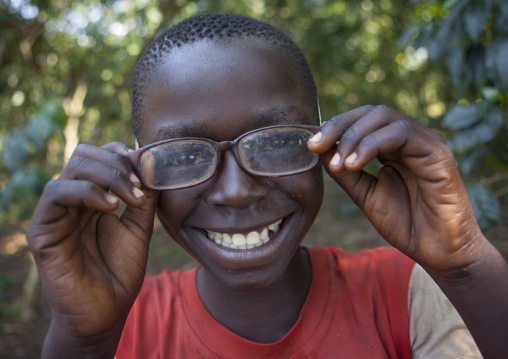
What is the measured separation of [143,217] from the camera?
1.43 m

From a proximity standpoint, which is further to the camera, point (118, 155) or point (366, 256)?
point (366, 256)

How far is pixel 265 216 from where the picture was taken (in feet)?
4.66

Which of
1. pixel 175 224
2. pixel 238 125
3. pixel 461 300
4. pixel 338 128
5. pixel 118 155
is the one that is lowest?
pixel 175 224

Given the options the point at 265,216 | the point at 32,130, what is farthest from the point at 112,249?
the point at 32,130

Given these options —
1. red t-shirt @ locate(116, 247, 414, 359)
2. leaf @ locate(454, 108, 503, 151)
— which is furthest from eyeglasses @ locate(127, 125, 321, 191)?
leaf @ locate(454, 108, 503, 151)

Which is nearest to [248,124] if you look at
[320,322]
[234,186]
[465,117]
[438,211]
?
[234,186]

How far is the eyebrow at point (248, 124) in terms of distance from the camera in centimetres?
136

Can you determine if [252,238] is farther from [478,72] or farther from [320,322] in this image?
[478,72]

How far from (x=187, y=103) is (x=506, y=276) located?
114 cm

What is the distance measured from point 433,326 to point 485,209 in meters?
0.96

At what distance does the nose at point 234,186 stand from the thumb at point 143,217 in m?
0.23

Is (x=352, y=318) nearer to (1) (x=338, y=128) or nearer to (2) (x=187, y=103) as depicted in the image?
(1) (x=338, y=128)

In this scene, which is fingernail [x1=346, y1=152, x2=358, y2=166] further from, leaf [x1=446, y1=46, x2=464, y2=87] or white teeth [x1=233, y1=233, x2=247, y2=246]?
leaf [x1=446, y1=46, x2=464, y2=87]

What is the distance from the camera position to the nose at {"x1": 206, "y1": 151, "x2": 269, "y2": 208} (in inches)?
52.8
